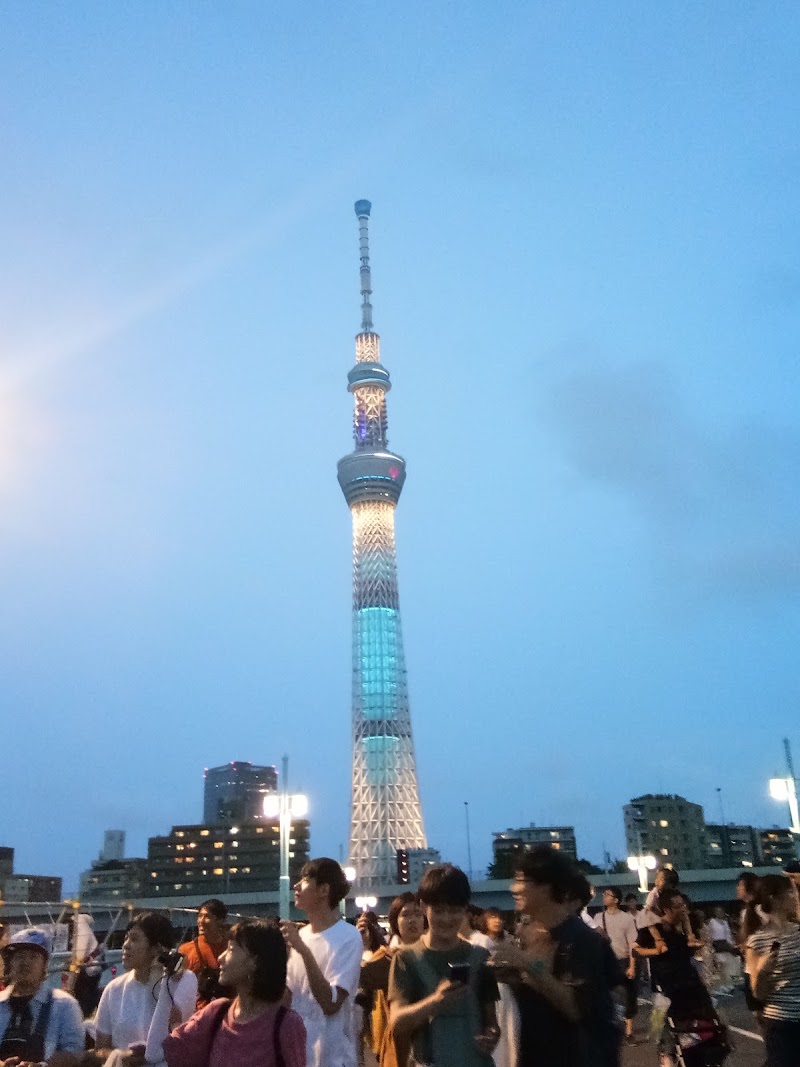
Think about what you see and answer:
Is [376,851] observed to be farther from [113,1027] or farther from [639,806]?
[113,1027]

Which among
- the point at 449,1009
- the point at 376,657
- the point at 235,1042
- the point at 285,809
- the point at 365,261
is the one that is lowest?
the point at 235,1042

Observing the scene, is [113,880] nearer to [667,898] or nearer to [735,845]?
[735,845]

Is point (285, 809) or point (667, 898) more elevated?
point (285, 809)

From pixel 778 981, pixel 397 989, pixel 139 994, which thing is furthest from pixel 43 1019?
pixel 778 981

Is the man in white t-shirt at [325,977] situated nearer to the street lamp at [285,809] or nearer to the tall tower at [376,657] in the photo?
the street lamp at [285,809]

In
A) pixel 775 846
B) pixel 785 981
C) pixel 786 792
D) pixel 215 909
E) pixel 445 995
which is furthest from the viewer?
pixel 775 846

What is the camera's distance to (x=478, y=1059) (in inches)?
144

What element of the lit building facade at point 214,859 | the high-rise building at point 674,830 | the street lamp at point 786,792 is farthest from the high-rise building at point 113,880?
the street lamp at point 786,792

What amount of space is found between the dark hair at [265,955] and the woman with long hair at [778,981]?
305cm

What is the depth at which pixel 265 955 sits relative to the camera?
3.90m

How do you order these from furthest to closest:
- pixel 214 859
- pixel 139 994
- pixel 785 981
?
pixel 214 859
pixel 785 981
pixel 139 994

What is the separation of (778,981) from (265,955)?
3179mm

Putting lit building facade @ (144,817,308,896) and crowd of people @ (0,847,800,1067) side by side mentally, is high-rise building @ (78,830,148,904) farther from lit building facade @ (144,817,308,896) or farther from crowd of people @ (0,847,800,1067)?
crowd of people @ (0,847,800,1067)

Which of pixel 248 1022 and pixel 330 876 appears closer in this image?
pixel 248 1022
